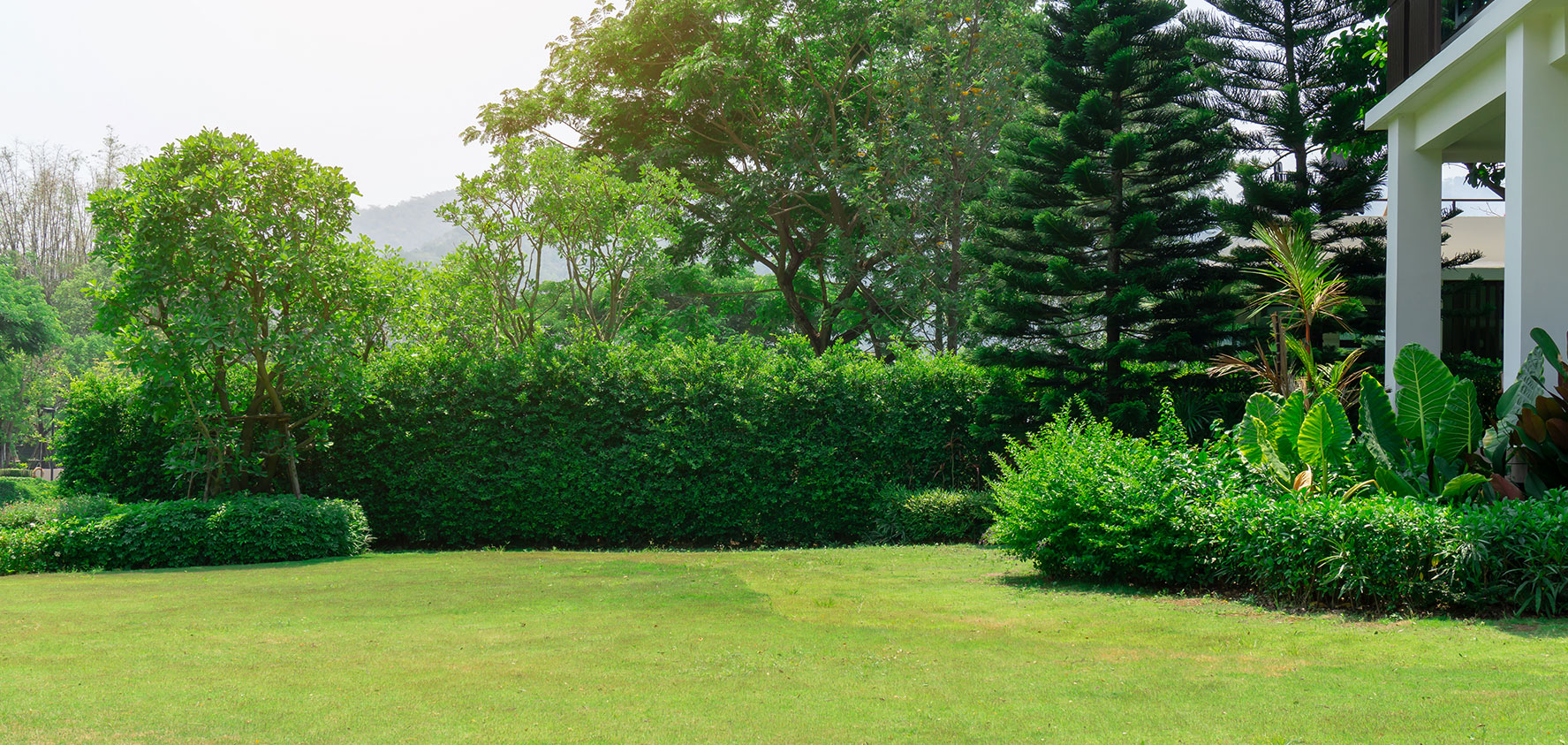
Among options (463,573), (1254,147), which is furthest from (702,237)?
(463,573)

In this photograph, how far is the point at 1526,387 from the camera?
22.9 ft

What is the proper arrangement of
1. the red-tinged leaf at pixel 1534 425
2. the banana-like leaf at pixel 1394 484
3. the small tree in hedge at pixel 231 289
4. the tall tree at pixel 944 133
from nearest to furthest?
the red-tinged leaf at pixel 1534 425 → the banana-like leaf at pixel 1394 484 → the small tree in hedge at pixel 231 289 → the tall tree at pixel 944 133

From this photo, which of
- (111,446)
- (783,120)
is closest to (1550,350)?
(111,446)

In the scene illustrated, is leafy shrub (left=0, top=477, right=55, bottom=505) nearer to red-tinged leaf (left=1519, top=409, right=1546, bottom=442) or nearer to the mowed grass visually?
the mowed grass

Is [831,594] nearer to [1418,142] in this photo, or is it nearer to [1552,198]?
[1552,198]

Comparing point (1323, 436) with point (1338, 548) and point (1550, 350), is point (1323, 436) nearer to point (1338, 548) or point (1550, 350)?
point (1338, 548)

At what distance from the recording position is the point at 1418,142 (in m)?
9.83

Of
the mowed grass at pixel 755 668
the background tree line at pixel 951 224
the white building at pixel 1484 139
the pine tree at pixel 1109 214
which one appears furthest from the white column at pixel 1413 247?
the mowed grass at pixel 755 668

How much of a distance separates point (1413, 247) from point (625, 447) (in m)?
8.79

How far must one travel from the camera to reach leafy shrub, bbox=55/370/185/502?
12250 mm

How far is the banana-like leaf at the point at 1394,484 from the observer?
277 inches

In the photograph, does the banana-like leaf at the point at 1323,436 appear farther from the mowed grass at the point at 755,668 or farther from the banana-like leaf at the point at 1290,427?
the mowed grass at the point at 755,668

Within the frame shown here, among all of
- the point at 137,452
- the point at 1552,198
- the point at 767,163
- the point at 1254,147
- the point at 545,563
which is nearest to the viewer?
the point at 1552,198

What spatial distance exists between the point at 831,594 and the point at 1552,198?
20.1 feet
